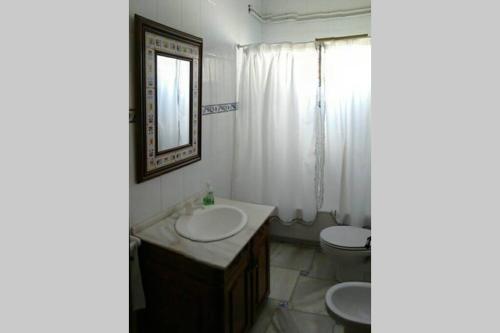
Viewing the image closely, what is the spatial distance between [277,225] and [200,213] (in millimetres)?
1462

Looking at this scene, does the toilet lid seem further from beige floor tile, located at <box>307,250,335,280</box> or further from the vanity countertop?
the vanity countertop

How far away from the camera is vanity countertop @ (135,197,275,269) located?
1.62 meters

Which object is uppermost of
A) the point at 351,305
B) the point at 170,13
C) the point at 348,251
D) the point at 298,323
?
the point at 170,13

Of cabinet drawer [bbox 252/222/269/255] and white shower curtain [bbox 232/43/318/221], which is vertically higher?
white shower curtain [bbox 232/43/318/221]

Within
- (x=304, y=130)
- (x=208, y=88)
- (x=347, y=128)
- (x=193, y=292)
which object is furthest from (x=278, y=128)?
(x=193, y=292)

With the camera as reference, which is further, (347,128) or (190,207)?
(347,128)

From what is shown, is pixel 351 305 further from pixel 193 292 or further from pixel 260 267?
pixel 193 292

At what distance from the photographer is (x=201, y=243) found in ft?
5.69

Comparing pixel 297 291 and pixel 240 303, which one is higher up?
pixel 240 303

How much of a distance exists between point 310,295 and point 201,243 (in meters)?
1.23

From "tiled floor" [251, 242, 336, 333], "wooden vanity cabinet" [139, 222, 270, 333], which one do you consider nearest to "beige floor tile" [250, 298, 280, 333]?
"tiled floor" [251, 242, 336, 333]

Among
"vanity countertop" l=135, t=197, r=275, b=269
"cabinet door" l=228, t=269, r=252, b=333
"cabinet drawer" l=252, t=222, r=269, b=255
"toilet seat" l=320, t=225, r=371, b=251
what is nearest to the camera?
"vanity countertop" l=135, t=197, r=275, b=269

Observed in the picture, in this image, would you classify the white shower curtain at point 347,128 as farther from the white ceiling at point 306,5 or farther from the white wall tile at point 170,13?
the white wall tile at point 170,13

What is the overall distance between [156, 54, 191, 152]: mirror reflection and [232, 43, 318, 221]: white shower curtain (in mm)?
956
